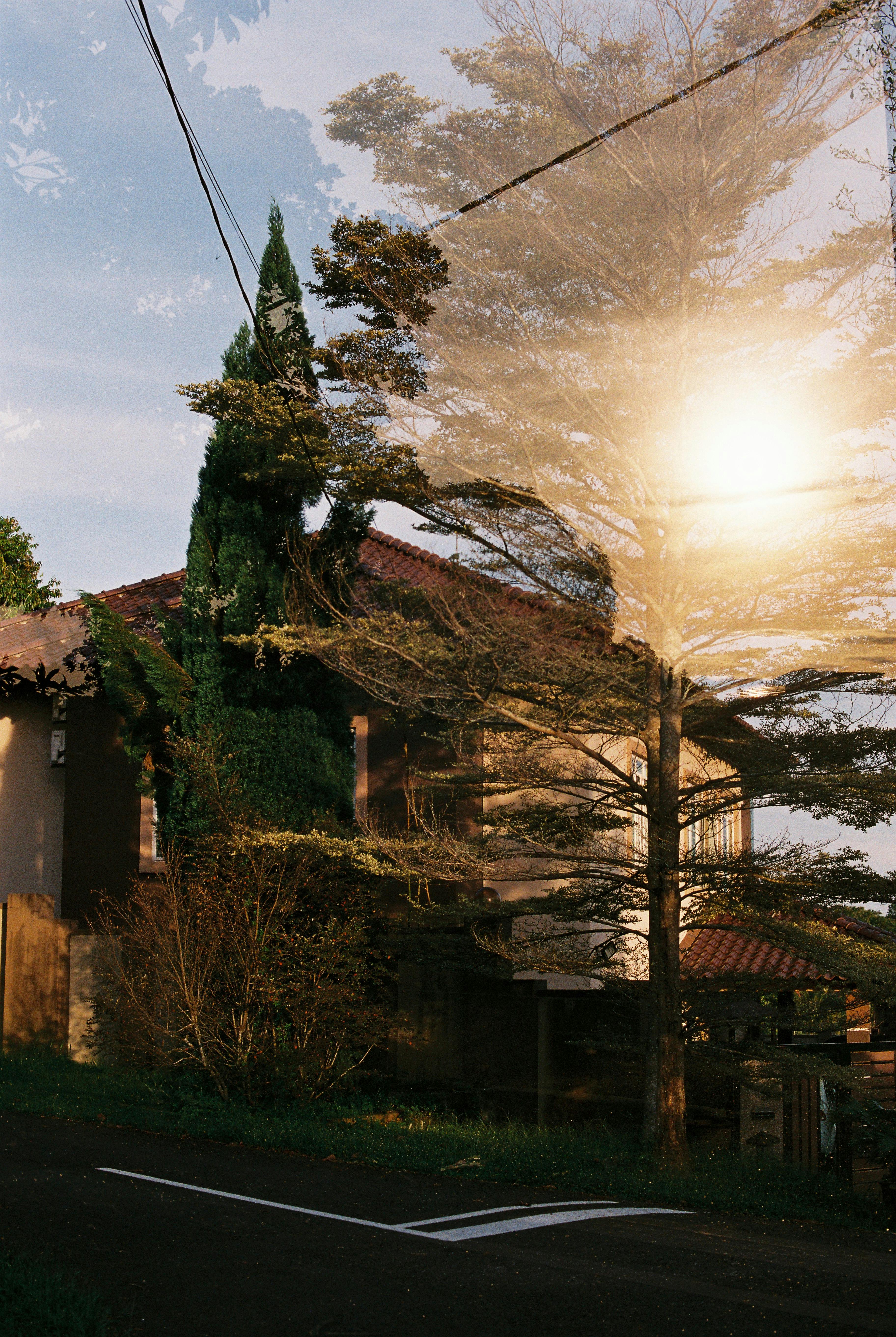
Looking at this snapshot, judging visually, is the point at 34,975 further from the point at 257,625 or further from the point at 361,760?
the point at 257,625

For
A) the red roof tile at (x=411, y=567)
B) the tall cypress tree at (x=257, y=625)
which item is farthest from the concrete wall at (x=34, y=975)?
the red roof tile at (x=411, y=567)

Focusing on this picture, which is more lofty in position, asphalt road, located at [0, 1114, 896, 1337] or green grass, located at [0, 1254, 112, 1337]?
green grass, located at [0, 1254, 112, 1337]

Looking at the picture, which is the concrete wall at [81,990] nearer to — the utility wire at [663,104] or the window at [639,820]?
the window at [639,820]

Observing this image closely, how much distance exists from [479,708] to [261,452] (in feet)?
16.1

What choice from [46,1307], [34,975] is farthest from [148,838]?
[46,1307]

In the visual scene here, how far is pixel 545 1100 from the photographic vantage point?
13.7 metres

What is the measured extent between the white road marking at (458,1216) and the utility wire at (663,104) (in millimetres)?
8776

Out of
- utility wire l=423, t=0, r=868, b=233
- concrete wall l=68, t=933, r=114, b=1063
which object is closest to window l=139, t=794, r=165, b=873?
concrete wall l=68, t=933, r=114, b=1063

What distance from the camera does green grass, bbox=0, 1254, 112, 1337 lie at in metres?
5.02

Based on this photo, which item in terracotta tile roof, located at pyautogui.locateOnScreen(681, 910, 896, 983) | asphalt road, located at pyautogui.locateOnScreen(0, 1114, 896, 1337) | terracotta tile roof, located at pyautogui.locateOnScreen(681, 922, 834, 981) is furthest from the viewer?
terracotta tile roof, located at pyautogui.locateOnScreen(681, 922, 834, 981)

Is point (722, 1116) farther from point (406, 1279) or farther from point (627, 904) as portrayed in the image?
point (406, 1279)

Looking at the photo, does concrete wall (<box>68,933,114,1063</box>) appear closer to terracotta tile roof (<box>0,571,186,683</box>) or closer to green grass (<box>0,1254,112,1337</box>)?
terracotta tile roof (<box>0,571,186,683</box>)

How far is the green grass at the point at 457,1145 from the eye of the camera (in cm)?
960

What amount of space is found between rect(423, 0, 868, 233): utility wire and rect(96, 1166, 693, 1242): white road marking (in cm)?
878
